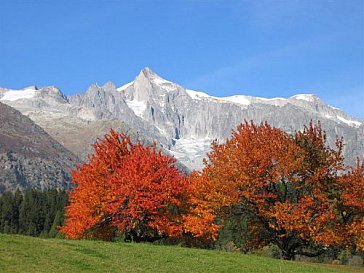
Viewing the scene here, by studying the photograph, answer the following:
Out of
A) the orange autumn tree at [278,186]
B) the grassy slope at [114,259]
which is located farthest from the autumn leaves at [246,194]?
the grassy slope at [114,259]

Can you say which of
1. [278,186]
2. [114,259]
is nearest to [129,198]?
[278,186]

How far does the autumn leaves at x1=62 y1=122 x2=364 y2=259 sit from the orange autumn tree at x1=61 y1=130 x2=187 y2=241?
0.11 metres

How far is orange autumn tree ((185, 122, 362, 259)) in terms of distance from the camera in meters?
47.8

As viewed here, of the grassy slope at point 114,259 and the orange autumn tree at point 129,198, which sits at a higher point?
the orange autumn tree at point 129,198

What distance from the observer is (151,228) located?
59.2 metres

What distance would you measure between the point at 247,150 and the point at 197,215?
997cm

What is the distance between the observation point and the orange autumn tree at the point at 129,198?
54.5m

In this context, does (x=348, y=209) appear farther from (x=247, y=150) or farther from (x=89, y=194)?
(x=89, y=194)

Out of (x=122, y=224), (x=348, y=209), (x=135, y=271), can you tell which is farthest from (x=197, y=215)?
(x=135, y=271)

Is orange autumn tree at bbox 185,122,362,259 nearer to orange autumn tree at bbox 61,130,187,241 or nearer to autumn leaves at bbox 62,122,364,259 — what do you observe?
autumn leaves at bbox 62,122,364,259

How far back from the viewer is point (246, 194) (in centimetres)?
4806

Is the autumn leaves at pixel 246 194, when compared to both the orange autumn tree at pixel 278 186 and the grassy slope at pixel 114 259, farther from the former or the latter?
the grassy slope at pixel 114 259

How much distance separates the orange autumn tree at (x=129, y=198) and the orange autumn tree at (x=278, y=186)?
4.32 meters

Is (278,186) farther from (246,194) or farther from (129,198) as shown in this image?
(129,198)
